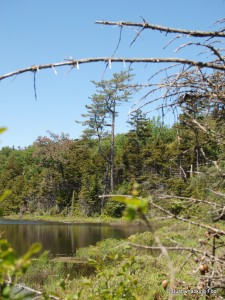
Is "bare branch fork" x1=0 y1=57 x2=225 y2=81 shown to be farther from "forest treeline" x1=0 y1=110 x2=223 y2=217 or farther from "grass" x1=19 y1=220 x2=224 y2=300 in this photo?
"forest treeline" x1=0 y1=110 x2=223 y2=217

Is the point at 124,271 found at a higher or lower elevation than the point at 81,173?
lower

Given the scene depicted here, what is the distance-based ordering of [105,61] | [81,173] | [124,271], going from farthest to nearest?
[81,173] < [124,271] < [105,61]

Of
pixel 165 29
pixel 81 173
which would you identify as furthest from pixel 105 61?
pixel 81 173

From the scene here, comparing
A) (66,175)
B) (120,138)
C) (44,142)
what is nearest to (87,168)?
(66,175)

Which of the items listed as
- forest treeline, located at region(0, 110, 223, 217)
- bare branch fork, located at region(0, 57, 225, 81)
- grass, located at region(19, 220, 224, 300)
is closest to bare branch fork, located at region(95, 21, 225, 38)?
bare branch fork, located at region(0, 57, 225, 81)

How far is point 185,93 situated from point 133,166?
39.1m

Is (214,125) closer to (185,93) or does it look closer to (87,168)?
(185,93)

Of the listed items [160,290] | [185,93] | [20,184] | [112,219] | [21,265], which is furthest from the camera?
[20,184]

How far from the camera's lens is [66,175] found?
46.4m

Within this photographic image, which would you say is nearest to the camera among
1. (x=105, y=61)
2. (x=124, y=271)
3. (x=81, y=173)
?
(x=105, y=61)

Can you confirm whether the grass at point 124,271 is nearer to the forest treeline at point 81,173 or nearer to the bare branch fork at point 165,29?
the bare branch fork at point 165,29

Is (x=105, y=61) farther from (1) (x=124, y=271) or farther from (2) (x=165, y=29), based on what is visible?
(1) (x=124, y=271)

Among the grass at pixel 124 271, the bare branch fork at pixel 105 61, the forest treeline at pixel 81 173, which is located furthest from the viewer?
the forest treeline at pixel 81 173

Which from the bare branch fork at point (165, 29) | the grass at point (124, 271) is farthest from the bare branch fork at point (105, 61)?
the grass at point (124, 271)
